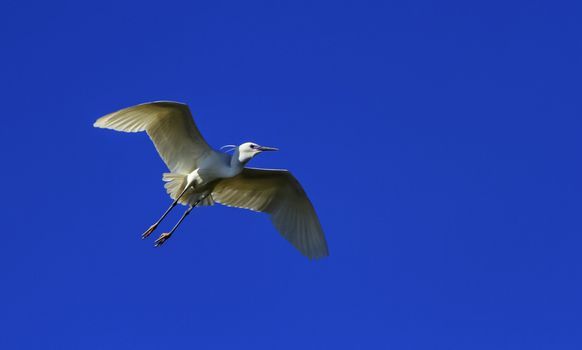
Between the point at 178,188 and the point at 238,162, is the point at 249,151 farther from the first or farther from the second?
the point at 178,188

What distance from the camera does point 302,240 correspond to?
66.6 feet

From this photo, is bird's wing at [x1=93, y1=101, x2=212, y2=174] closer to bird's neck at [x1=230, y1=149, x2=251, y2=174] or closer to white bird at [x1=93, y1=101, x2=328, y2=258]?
white bird at [x1=93, y1=101, x2=328, y2=258]

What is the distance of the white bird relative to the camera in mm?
18719

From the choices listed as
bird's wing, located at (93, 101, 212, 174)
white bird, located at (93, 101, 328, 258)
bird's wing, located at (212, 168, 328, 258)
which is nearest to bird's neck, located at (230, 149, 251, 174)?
white bird, located at (93, 101, 328, 258)

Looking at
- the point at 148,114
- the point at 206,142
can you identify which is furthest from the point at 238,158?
the point at 148,114

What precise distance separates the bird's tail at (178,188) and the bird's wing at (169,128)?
12 centimetres

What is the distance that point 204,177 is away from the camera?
19078mm

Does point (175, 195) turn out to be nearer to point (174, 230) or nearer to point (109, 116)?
point (174, 230)

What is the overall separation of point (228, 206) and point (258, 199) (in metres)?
0.67

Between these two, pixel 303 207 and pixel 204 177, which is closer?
pixel 204 177

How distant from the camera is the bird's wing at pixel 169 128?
60.7 feet

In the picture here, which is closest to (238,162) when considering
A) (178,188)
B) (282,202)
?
(178,188)

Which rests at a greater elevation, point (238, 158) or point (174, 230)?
point (238, 158)

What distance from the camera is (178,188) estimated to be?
64.4ft
